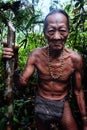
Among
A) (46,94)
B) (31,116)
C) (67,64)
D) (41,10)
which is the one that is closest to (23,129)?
(31,116)

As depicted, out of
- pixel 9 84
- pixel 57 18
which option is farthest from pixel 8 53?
pixel 57 18

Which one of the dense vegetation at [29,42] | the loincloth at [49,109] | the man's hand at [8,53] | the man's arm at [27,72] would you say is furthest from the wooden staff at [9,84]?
the dense vegetation at [29,42]

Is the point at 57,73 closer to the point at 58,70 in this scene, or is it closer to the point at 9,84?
the point at 58,70

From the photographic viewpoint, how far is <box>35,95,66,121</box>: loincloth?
9.02 feet

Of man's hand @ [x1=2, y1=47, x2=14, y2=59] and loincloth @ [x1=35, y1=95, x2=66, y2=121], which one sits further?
loincloth @ [x1=35, y1=95, x2=66, y2=121]

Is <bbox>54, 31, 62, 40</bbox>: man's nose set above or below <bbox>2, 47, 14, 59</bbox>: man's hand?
above

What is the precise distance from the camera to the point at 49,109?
9.09ft

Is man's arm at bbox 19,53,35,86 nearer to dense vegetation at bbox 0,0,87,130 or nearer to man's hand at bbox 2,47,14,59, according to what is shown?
man's hand at bbox 2,47,14,59

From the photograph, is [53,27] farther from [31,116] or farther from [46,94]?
[31,116]

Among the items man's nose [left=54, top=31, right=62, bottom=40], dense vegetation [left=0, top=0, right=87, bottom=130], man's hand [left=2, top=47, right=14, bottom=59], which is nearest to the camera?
man's hand [left=2, top=47, right=14, bottom=59]

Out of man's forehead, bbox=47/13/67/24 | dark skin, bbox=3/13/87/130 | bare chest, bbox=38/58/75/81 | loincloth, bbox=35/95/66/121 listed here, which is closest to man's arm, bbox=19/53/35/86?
dark skin, bbox=3/13/87/130

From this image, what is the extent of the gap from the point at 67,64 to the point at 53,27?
1.25ft

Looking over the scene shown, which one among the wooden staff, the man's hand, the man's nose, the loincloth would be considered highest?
the man's nose

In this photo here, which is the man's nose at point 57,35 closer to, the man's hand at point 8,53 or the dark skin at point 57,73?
the dark skin at point 57,73
